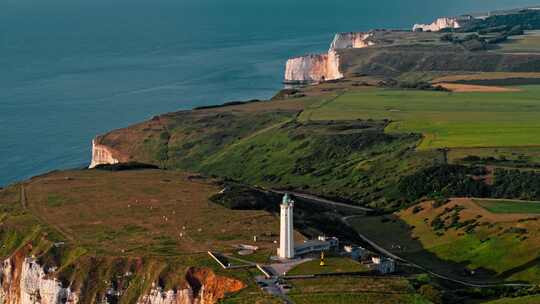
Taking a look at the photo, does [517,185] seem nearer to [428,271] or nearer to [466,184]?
[466,184]

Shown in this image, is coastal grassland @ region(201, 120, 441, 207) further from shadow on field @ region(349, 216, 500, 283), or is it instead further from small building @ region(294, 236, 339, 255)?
small building @ region(294, 236, 339, 255)

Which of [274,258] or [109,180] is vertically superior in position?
[109,180]

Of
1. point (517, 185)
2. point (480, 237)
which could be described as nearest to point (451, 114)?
point (517, 185)

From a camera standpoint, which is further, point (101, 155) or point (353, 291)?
point (101, 155)

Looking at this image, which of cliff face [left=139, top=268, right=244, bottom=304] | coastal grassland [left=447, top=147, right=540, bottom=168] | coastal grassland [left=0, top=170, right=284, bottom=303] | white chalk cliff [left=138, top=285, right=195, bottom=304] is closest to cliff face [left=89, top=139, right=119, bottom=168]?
coastal grassland [left=0, top=170, right=284, bottom=303]

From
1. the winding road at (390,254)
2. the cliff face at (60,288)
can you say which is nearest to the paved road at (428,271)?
the winding road at (390,254)

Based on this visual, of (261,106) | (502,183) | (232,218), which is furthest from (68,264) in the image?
(261,106)

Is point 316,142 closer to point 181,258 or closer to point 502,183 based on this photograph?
point 502,183

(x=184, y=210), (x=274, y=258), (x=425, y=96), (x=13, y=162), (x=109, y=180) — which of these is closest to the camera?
(x=274, y=258)
